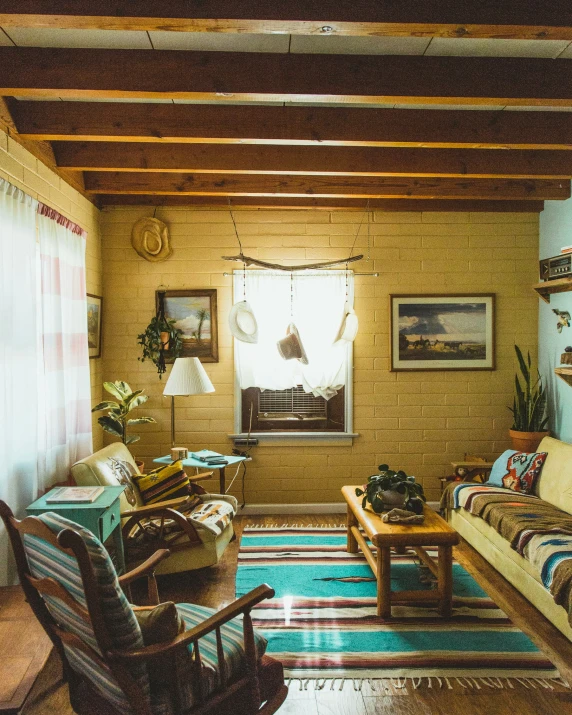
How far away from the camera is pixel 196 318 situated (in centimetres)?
535

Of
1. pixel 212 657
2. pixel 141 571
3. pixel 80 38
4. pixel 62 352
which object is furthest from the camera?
pixel 62 352

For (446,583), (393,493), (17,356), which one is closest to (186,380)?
(17,356)

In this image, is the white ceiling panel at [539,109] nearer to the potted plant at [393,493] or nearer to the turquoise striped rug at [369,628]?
the potted plant at [393,493]

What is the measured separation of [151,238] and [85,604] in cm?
396

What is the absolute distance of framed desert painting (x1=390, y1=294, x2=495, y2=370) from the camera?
214 inches

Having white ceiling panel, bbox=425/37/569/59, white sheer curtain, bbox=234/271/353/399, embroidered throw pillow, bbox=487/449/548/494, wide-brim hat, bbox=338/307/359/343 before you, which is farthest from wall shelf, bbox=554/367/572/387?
white ceiling panel, bbox=425/37/569/59

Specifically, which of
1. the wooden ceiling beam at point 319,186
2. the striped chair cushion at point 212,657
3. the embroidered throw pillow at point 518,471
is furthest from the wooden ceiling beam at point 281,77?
the embroidered throw pillow at point 518,471

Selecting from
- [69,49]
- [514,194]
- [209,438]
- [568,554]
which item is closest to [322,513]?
[209,438]

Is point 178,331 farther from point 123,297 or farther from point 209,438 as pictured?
point 209,438

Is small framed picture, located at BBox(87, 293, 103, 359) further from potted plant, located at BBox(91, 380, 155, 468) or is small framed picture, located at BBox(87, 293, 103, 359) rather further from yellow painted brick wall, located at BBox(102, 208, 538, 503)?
potted plant, located at BBox(91, 380, 155, 468)

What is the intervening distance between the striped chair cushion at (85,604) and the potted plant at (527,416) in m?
4.05

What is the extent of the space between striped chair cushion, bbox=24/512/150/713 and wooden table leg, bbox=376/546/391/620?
5.92 ft

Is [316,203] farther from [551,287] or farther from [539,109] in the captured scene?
[551,287]

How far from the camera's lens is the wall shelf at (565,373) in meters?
4.56
